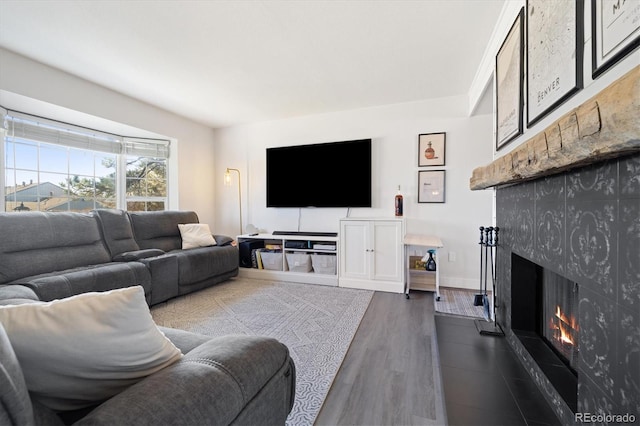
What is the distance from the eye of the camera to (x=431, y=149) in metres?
3.47

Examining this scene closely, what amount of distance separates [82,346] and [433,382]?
5.48 ft

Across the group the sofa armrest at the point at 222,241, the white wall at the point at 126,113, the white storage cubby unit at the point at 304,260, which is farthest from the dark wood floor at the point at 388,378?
the white wall at the point at 126,113

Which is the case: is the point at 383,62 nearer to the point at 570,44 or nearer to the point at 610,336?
the point at 570,44

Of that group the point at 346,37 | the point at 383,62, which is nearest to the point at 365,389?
the point at 346,37

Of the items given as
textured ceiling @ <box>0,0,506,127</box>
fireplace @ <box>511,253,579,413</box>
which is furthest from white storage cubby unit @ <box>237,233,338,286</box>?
fireplace @ <box>511,253,579,413</box>

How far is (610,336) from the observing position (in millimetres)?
832

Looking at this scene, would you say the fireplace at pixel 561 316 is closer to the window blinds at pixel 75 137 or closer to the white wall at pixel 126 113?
the white wall at pixel 126 113

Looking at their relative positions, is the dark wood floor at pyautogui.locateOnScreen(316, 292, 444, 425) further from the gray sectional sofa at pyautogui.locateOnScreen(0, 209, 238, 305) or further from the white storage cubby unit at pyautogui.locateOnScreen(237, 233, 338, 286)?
the gray sectional sofa at pyautogui.locateOnScreen(0, 209, 238, 305)

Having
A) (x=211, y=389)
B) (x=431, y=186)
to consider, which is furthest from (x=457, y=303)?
(x=211, y=389)

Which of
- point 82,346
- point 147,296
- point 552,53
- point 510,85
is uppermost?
point 510,85

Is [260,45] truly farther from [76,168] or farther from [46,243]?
[76,168]

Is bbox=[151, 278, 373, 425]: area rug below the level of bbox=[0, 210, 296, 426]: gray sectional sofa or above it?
below

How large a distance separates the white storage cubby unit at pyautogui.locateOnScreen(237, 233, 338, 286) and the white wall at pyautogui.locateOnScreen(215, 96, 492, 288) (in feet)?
1.54

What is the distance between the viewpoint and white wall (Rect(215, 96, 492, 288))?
3316mm
